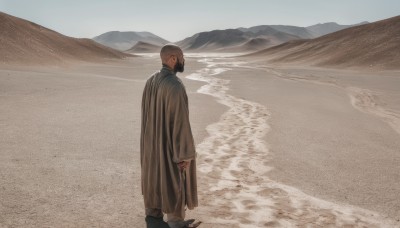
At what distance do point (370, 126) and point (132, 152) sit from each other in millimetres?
6226

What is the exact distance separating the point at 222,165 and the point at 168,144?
2.85m

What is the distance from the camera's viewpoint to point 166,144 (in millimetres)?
3932

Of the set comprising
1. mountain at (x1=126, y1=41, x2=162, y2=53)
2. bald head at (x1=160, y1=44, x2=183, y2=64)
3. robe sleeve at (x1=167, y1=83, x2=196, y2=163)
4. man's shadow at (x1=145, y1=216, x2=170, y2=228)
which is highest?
mountain at (x1=126, y1=41, x2=162, y2=53)

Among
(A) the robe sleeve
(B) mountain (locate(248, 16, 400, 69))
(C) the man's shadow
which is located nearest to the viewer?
(A) the robe sleeve

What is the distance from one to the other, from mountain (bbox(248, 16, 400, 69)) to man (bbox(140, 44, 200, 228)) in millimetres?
36788

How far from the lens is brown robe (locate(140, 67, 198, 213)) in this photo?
12.5ft

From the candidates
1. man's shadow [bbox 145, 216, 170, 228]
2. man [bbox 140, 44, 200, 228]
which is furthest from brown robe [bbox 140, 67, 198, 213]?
man's shadow [bbox 145, 216, 170, 228]

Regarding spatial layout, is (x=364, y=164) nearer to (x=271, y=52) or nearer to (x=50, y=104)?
(x=50, y=104)

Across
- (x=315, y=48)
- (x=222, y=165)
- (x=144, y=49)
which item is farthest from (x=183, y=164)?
(x=144, y=49)

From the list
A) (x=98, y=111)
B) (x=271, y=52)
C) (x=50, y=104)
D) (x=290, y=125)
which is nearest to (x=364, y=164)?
(x=290, y=125)

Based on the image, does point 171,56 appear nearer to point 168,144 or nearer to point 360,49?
point 168,144

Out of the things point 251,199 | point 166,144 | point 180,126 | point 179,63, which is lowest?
point 251,199

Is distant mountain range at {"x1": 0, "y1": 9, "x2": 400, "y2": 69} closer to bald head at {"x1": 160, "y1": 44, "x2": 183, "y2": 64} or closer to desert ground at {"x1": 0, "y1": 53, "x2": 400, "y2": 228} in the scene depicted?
desert ground at {"x1": 0, "y1": 53, "x2": 400, "y2": 228}

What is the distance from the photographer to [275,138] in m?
8.73
